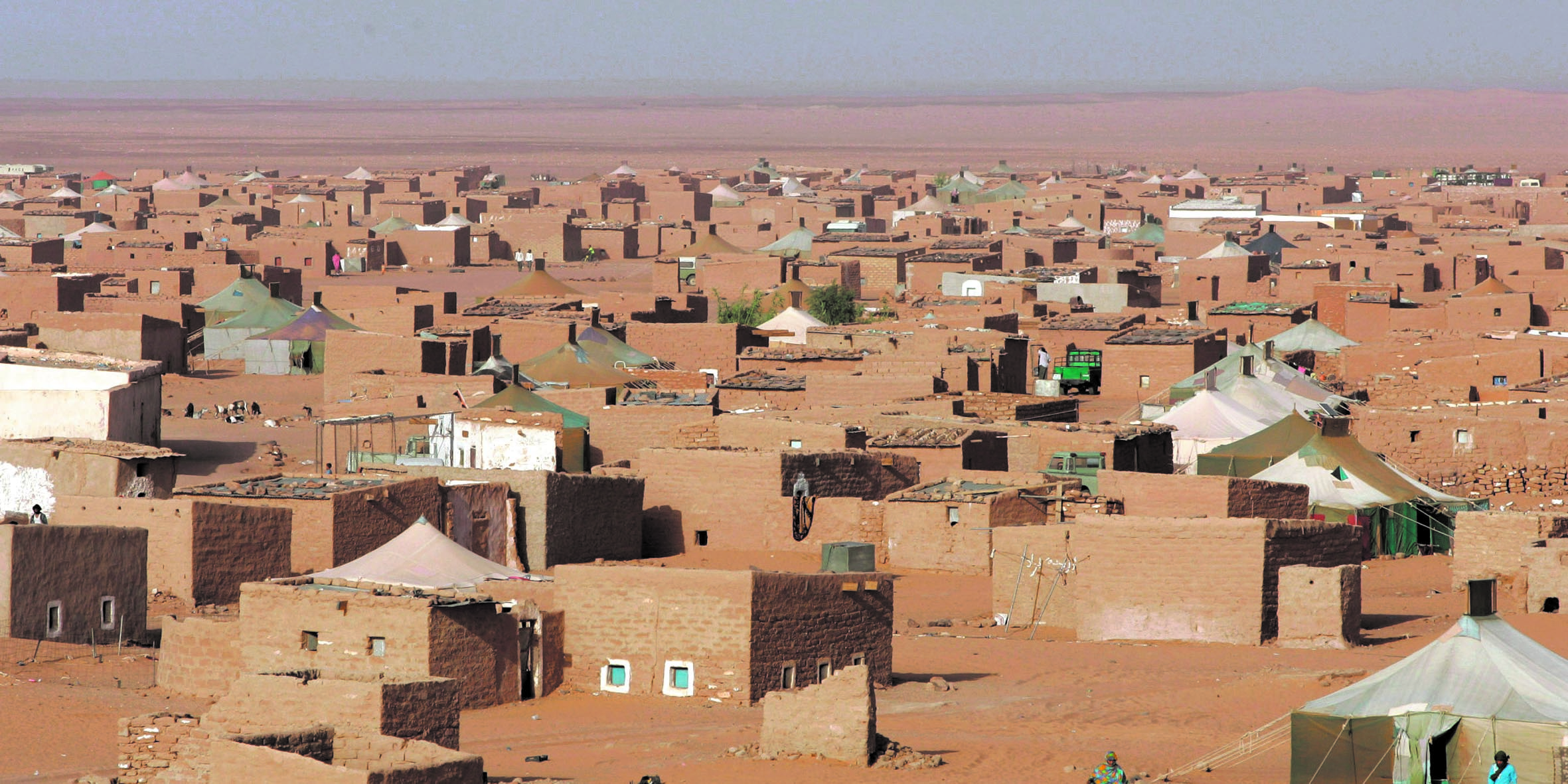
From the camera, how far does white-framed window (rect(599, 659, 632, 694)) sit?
1683 cm

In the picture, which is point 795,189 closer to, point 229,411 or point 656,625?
point 229,411

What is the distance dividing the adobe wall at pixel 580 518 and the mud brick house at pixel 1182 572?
485 centimetres

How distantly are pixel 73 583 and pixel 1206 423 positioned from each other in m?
15.2

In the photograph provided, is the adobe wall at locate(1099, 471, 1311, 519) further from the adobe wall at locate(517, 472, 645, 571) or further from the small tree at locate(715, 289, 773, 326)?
the small tree at locate(715, 289, 773, 326)

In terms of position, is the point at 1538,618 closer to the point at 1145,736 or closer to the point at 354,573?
the point at 1145,736

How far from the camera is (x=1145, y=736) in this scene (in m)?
15.4

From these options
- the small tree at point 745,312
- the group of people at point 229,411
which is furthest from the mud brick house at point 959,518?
the small tree at point 745,312

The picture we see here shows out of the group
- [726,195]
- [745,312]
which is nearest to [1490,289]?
[745,312]

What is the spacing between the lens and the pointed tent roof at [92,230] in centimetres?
6397

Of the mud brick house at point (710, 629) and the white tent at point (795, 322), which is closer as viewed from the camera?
the mud brick house at point (710, 629)

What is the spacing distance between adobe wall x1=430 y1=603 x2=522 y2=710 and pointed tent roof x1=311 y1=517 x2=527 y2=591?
3.67ft

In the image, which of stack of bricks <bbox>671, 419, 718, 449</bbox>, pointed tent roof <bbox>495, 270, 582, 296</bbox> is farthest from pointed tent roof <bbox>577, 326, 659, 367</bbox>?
pointed tent roof <bbox>495, 270, 582, 296</bbox>

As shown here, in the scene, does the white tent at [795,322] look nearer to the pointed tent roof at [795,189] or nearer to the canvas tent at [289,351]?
the canvas tent at [289,351]

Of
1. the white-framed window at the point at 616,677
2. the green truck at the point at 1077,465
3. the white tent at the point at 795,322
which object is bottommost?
the white-framed window at the point at 616,677
